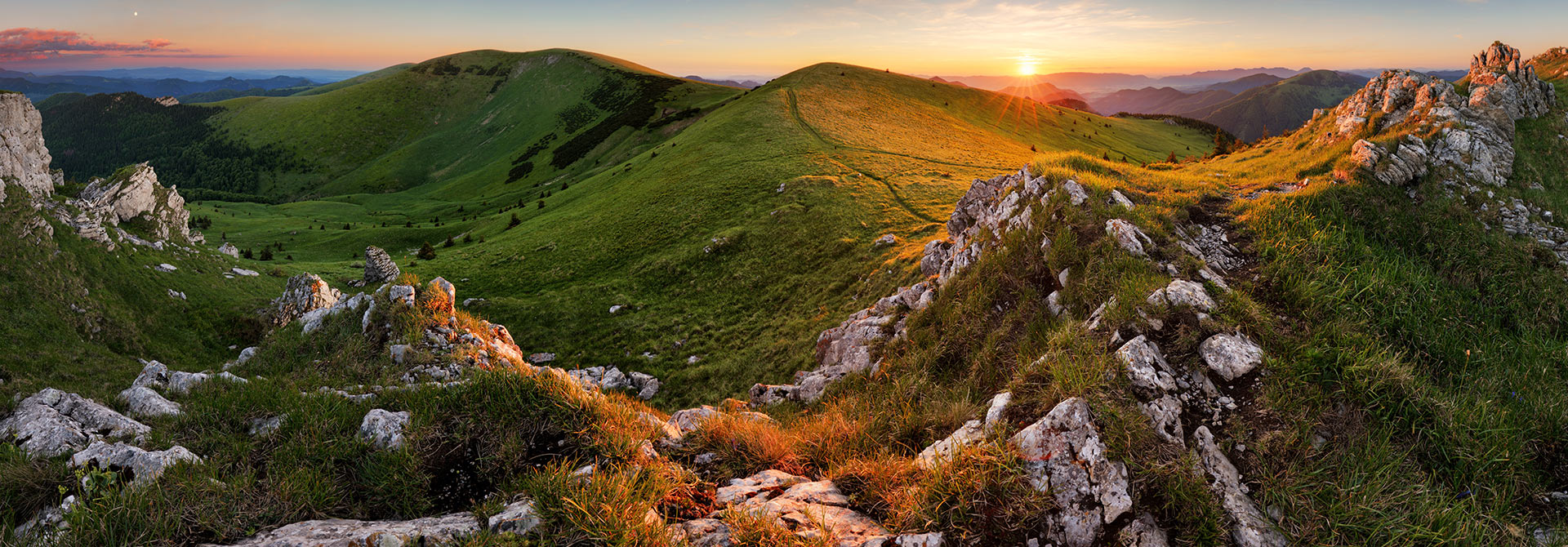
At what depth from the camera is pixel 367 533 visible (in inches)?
175

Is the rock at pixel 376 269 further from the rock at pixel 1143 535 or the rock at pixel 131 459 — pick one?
the rock at pixel 1143 535

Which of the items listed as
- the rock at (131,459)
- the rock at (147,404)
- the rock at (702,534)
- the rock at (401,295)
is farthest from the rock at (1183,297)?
the rock at (401,295)

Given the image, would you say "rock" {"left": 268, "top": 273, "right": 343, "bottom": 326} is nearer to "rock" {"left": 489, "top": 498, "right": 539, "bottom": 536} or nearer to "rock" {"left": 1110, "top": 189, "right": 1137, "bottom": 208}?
"rock" {"left": 489, "top": 498, "right": 539, "bottom": 536}

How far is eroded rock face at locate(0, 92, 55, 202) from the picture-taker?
21.4 meters

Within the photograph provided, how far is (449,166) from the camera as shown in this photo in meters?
125

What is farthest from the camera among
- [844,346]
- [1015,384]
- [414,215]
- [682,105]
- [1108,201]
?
[682,105]

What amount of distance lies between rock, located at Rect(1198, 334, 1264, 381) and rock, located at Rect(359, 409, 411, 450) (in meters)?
8.82

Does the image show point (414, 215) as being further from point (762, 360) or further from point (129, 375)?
point (762, 360)

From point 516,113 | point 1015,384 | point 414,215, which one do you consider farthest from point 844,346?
point 516,113

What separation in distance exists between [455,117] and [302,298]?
17186 centimetres

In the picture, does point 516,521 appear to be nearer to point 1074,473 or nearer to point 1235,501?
point 1074,473

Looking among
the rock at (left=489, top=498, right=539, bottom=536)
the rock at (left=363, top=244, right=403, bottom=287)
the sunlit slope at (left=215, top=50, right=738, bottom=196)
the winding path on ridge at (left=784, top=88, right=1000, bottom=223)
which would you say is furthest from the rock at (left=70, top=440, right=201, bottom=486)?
the sunlit slope at (left=215, top=50, right=738, bottom=196)

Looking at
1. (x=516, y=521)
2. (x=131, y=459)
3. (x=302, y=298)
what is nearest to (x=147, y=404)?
(x=131, y=459)

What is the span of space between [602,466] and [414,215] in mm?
90182
